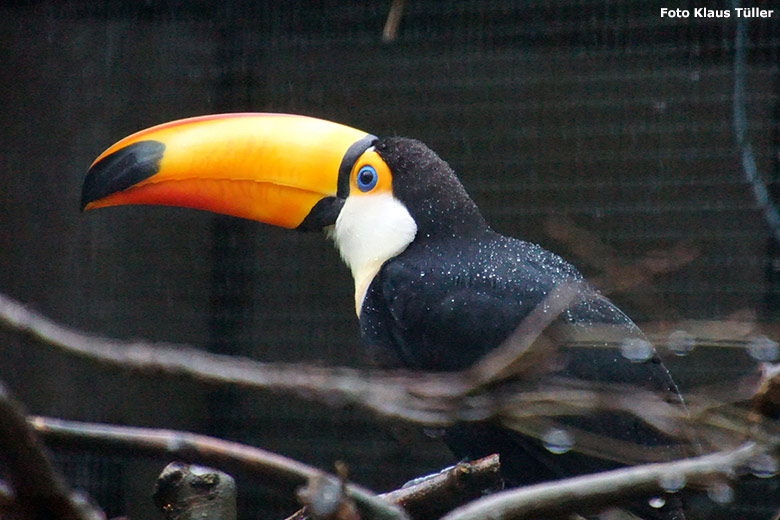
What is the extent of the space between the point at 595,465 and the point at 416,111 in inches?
55.3

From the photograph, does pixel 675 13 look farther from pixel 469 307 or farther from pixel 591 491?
pixel 591 491

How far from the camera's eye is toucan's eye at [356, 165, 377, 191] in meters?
1.47

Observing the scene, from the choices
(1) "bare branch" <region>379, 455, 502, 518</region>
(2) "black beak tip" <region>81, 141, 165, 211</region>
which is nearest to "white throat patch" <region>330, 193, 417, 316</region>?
(2) "black beak tip" <region>81, 141, 165, 211</region>

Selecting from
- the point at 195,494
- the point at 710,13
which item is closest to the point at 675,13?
the point at 710,13

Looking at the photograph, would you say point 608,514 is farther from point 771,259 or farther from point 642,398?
point 771,259

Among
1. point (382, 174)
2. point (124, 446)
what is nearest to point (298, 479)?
point (124, 446)

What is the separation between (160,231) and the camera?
263 centimetres

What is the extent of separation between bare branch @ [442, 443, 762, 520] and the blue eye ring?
1108mm

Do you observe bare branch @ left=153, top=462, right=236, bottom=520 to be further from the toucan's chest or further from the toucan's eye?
the toucan's eye

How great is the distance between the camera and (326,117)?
255 centimetres

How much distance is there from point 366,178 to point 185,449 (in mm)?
1094

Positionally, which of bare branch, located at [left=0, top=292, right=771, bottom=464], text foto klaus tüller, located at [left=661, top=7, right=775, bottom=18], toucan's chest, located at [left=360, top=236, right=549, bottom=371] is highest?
text foto klaus tüller, located at [left=661, top=7, right=775, bottom=18]

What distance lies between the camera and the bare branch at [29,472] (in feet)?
1.04

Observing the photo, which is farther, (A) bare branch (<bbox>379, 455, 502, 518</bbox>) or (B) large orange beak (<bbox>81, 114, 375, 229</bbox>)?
(B) large orange beak (<bbox>81, 114, 375, 229</bbox>)
